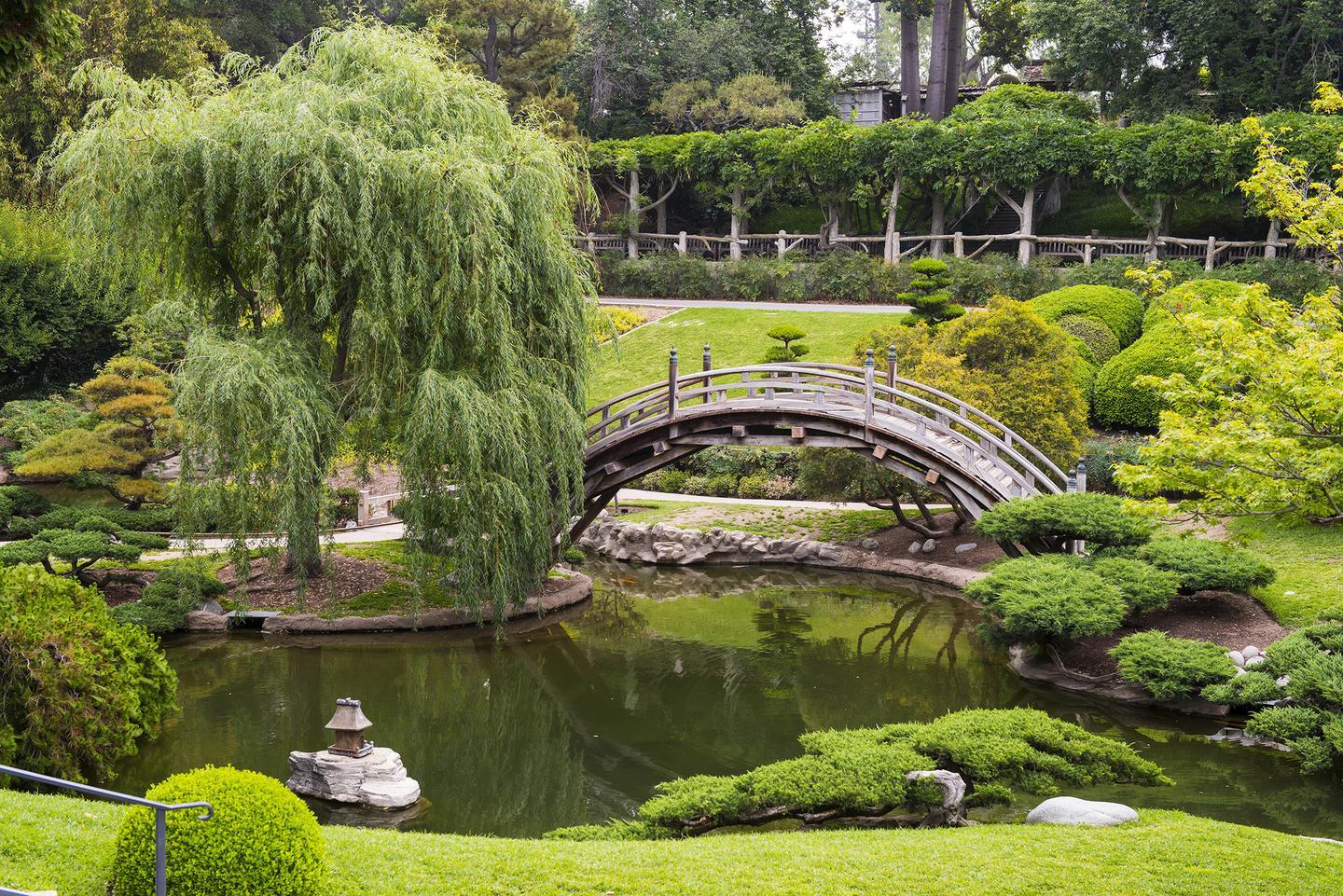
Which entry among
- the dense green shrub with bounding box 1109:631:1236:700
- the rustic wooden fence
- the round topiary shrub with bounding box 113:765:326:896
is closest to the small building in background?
the rustic wooden fence

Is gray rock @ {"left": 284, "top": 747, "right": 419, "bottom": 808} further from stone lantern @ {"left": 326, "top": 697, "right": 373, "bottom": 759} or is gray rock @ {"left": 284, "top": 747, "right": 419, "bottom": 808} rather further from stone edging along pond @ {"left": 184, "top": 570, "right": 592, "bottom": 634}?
stone edging along pond @ {"left": 184, "top": 570, "right": 592, "bottom": 634}

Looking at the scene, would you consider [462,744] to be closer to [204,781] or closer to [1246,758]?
A: [204,781]

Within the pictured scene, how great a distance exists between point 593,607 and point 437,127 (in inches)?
316

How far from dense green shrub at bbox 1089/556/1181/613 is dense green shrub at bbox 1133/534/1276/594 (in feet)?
0.83

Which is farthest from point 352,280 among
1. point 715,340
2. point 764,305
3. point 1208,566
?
point 764,305

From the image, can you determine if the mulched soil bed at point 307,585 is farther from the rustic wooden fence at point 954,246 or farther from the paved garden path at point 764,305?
the paved garden path at point 764,305

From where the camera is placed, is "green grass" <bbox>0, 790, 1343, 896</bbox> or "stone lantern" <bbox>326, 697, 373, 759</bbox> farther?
"stone lantern" <bbox>326, 697, 373, 759</bbox>

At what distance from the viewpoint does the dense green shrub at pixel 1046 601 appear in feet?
48.6

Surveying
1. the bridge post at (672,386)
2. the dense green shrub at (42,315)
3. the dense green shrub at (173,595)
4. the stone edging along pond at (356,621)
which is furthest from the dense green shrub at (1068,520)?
the dense green shrub at (42,315)

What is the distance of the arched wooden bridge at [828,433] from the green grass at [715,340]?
10.3 meters

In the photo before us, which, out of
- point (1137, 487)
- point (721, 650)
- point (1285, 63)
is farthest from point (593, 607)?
point (1285, 63)

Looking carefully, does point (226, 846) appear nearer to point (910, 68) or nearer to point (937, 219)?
point (937, 219)

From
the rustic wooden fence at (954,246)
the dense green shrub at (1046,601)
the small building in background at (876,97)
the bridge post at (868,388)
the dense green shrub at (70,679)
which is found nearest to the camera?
the dense green shrub at (70,679)

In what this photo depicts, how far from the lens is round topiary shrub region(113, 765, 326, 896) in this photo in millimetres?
6652
